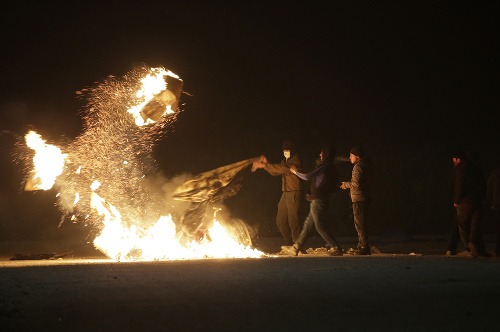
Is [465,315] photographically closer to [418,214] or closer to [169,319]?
[169,319]

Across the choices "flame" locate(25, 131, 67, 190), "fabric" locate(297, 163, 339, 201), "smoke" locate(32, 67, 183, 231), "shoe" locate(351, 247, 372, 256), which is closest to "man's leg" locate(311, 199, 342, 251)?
"fabric" locate(297, 163, 339, 201)

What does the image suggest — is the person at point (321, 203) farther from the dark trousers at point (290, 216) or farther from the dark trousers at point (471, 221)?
the dark trousers at point (471, 221)

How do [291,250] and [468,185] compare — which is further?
[291,250]

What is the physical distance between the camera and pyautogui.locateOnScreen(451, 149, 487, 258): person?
18.5 m

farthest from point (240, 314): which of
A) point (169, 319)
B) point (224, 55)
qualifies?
point (224, 55)

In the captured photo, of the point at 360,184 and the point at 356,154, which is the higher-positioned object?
the point at 356,154

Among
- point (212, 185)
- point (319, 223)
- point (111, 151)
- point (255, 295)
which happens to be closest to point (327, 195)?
point (319, 223)

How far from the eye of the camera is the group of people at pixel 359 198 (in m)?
18.6

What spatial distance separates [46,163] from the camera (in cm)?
1950

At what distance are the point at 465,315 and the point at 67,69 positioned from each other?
3465cm

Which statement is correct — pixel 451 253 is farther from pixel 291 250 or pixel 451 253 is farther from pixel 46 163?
pixel 46 163

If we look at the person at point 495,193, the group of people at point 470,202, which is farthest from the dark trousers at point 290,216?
the person at point 495,193

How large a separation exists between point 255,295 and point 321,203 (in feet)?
25.2

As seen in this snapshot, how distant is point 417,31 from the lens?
163 ft
